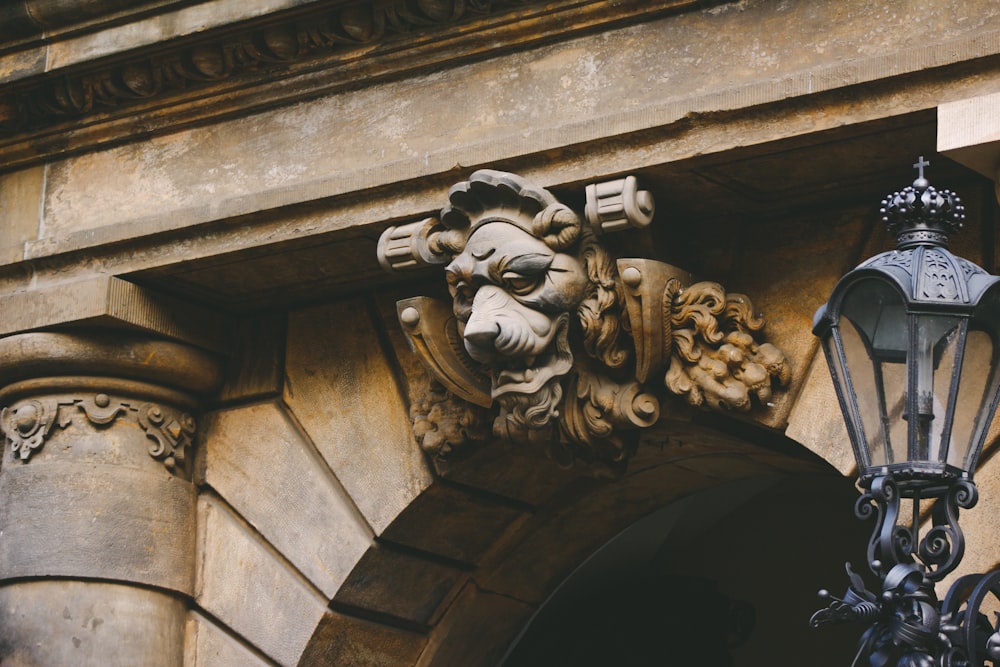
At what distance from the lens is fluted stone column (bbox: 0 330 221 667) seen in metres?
4.76

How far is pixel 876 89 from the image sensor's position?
385 cm

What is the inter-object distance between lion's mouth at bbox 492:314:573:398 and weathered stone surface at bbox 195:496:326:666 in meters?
1.00

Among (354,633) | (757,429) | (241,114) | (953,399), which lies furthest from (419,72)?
(953,399)

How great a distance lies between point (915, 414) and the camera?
304cm

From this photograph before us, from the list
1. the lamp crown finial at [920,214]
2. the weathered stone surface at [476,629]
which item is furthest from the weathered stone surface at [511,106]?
the weathered stone surface at [476,629]

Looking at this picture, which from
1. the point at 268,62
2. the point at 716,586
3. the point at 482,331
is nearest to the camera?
the point at 482,331

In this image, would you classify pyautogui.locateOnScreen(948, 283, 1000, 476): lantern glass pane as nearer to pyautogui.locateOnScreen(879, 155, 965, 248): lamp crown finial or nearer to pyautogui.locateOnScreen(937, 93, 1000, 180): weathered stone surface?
pyautogui.locateOnScreen(879, 155, 965, 248): lamp crown finial

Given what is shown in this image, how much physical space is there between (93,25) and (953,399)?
281cm

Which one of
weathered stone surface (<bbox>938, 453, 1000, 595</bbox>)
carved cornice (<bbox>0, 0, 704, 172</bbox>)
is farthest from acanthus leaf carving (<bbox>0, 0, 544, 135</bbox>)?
weathered stone surface (<bbox>938, 453, 1000, 595</bbox>)

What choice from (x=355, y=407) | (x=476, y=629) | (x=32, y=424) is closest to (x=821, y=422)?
(x=355, y=407)

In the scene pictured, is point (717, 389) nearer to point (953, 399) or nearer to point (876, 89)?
point (876, 89)

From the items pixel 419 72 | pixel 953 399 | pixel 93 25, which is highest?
pixel 93 25

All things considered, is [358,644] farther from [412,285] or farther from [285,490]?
[412,285]

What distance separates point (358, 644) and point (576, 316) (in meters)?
1.29
